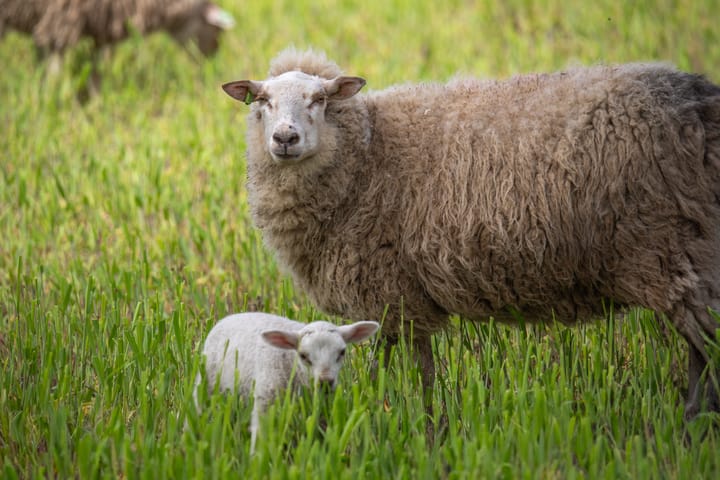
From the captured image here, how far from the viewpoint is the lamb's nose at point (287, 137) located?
14.2 ft

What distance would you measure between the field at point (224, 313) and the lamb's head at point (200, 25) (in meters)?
0.23

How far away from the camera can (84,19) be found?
31.2 ft

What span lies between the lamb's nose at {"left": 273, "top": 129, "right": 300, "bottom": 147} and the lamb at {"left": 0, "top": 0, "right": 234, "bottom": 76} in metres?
5.83

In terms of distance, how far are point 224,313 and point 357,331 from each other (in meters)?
1.58

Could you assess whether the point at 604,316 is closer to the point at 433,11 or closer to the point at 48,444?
the point at 48,444

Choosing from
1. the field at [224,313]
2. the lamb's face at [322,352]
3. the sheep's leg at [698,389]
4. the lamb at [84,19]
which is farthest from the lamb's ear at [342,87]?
the lamb at [84,19]

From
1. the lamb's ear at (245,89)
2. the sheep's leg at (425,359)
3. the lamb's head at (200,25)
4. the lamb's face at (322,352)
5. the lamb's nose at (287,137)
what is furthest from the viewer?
the lamb's head at (200,25)

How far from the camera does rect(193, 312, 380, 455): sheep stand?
3627mm

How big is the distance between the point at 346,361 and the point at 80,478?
129 centimetres

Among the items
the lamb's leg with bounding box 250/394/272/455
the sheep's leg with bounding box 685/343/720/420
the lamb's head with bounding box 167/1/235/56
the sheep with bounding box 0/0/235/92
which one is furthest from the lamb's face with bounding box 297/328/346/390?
the lamb's head with bounding box 167/1/235/56

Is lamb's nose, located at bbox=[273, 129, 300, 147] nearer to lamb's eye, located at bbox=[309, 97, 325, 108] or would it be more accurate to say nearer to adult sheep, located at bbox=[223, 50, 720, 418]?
adult sheep, located at bbox=[223, 50, 720, 418]

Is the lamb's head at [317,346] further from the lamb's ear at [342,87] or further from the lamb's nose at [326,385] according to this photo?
the lamb's ear at [342,87]

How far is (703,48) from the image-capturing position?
29.9 feet

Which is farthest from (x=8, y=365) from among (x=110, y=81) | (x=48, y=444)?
(x=110, y=81)
